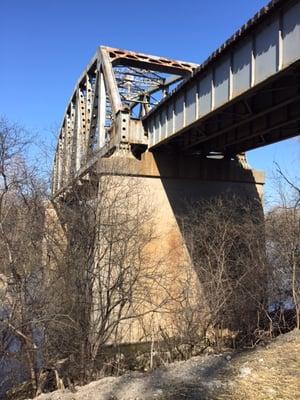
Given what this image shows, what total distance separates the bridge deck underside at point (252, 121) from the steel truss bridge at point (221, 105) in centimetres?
3

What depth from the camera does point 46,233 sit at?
57.2 feet

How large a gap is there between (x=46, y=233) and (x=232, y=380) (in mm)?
11032

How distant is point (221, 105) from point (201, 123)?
279cm

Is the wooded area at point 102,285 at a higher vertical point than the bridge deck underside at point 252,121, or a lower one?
lower

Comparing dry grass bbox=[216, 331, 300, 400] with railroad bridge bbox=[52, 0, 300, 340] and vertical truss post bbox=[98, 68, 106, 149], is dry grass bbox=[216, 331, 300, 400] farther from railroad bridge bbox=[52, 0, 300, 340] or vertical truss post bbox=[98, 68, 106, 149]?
vertical truss post bbox=[98, 68, 106, 149]

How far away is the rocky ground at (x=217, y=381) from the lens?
711 cm

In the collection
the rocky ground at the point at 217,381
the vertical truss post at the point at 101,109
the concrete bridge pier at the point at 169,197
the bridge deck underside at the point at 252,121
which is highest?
the vertical truss post at the point at 101,109

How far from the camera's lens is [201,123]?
65.5 feet

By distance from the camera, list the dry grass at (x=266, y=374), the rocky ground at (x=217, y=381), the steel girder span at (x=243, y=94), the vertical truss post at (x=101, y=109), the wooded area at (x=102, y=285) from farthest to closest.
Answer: the vertical truss post at (x=101, y=109) → the wooded area at (x=102, y=285) → the steel girder span at (x=243, y=94) → the rocky ground at (x=217, y=381) → the dry grass at (x=266, y=374)

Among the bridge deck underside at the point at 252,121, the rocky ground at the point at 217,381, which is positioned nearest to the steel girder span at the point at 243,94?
the bridge deck underside at the point at 252,121

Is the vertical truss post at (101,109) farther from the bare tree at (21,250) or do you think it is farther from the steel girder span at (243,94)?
the bare tree at (21,250)

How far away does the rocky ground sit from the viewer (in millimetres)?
7105

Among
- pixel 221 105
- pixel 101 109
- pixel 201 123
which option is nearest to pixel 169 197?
pixel 201 123

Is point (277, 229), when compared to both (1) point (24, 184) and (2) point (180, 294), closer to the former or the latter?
(2) point (180, 294)
